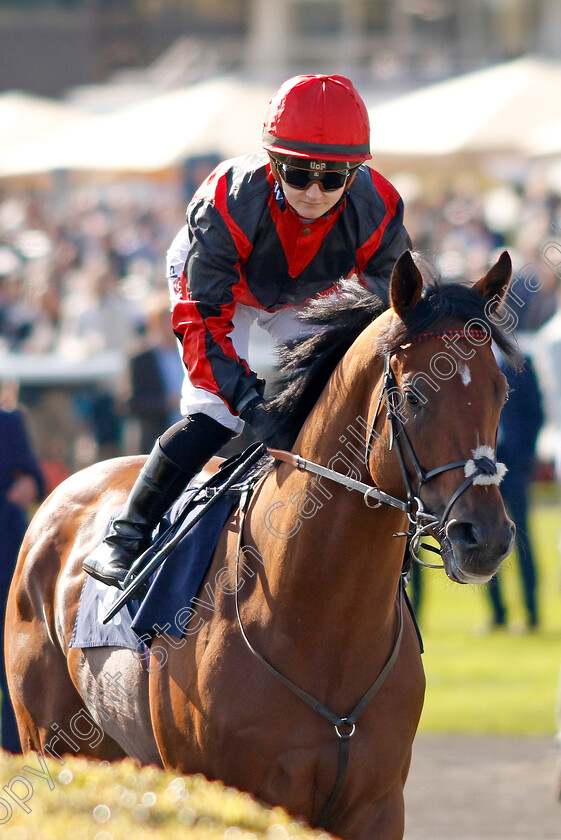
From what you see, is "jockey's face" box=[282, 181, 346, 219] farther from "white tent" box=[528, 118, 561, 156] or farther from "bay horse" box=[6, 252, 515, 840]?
"white tent" box=[528, 118, 561, 156]

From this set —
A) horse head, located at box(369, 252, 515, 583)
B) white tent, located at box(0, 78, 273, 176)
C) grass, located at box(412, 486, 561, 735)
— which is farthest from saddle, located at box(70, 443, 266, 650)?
white tent, located at box(0, 78, 273, 176)

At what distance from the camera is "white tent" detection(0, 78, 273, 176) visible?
58.3 feet

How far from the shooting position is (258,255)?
12.8 feet

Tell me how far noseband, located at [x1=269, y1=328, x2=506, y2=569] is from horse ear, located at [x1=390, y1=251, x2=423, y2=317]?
0.11 meters

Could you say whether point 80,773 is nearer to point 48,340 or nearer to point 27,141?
point 48,340

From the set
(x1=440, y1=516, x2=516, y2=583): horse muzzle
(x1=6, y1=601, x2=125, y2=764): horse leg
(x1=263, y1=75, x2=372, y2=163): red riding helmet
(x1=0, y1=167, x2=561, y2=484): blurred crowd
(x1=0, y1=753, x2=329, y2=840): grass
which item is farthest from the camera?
(x1=0, y1=167, x2=561, y2=484): blurred crowd

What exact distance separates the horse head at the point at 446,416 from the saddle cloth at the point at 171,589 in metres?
0.74

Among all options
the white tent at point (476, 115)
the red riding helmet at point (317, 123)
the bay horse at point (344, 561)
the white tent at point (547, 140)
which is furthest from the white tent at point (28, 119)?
the bay horse at point (344, 561)

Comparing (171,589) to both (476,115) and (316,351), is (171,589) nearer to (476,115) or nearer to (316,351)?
(316,351)

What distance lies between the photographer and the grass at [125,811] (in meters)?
2.34

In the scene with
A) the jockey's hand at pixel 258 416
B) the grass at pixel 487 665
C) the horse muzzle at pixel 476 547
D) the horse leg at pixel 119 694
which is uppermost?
the jockey's hand at pixel 258 416

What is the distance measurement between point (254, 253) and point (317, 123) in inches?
18.6

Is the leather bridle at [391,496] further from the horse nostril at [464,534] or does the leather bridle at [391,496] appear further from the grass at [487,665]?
the grass at [487,665]

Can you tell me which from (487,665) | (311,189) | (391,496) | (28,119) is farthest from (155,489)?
(28,119)
